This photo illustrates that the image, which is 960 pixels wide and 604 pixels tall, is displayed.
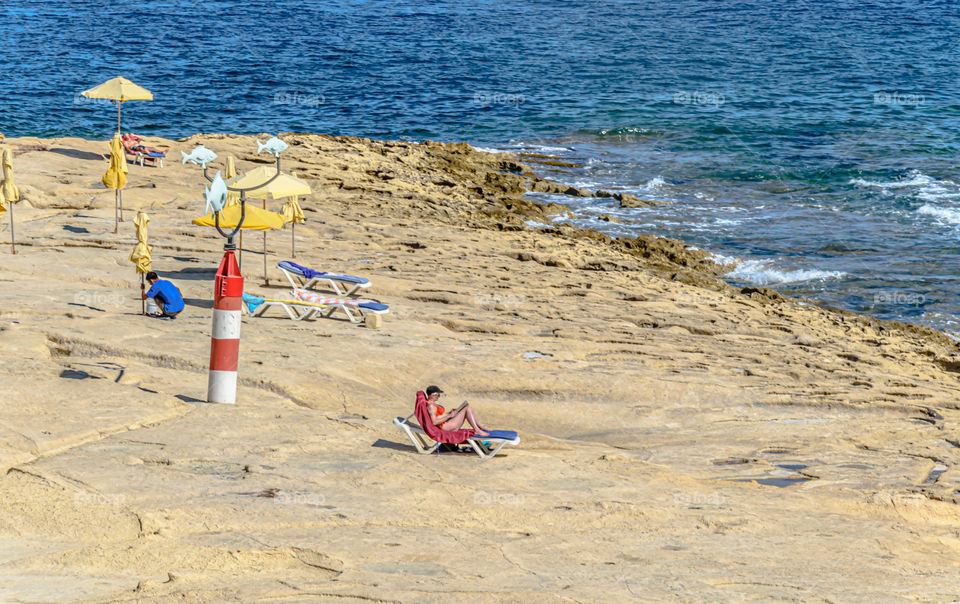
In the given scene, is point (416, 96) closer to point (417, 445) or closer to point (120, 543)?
point (417, 445)

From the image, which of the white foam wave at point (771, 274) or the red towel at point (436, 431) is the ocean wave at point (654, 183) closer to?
the white foam wave at point (771, 274)

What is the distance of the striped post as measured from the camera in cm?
899

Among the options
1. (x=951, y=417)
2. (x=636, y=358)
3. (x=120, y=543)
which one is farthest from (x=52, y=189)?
(x=951, y=417)

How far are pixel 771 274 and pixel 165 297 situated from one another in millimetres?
12554

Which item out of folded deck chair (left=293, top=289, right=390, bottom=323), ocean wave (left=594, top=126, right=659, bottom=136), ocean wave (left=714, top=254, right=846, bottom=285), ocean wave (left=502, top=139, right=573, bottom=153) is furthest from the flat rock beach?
ocean wave (left=594, top=126, right=659, bottom=136)

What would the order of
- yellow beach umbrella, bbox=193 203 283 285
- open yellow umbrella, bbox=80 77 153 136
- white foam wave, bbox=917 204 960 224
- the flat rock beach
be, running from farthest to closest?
white foam wave, bbox=917 204 960 224 → open yellow umbrella, bbox=80 77 153 136 → yellow beach umbrella, bbox=193 203 283 285 → the flat rock beach

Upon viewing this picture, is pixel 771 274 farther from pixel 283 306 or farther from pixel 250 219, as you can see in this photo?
pixel 250 219

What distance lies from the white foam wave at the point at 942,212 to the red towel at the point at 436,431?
1956cm

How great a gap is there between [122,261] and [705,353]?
9027 millimetres

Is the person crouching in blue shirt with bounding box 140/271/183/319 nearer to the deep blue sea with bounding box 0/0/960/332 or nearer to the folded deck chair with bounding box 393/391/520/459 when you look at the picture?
the folded deck chair with bounding box 393/391/520/459

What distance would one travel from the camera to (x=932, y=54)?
46969mm

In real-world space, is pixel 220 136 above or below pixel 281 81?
below

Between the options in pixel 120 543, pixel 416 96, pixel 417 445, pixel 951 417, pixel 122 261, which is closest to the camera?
pixel 120 543

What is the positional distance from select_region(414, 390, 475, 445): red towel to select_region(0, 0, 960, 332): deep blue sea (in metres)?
11.4
